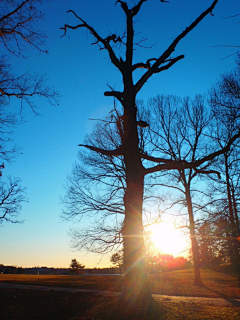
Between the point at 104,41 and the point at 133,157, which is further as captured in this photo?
the point at 104,41

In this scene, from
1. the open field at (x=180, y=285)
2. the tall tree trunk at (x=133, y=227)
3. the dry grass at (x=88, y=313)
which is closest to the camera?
the dry grass at (x=88, y=313)

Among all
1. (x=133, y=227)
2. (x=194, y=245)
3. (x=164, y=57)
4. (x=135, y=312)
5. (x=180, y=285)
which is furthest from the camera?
(x=194, y=245)

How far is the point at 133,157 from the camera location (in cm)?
688

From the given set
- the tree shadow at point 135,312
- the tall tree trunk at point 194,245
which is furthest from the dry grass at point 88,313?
the tall tree trunk at point 194,245

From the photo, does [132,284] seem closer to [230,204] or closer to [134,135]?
[134,135]

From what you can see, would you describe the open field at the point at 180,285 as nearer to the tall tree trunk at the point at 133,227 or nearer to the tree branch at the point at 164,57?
the tall tree trunk at the point at 133,227

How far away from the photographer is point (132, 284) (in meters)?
5.90

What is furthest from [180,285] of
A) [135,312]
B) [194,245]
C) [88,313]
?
[135,312]

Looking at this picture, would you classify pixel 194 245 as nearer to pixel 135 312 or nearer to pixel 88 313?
pixel 88 313

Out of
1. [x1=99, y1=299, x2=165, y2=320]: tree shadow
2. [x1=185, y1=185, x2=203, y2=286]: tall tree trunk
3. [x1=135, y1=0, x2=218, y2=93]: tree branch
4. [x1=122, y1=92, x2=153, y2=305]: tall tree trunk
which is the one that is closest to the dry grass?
[x1=99, y1=299, x2=165, y2=320]: tree shadow

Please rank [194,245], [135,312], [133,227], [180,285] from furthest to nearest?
[194,245] < [180,285] < [133,227] < [135,312]

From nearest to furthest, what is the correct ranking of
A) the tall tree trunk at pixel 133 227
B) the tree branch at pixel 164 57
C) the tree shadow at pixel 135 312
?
the tree shadow at pixel 135 312, the tall tree trunk at pixel 133 227, the tree branch at pixel 164 57

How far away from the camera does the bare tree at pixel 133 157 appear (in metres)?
5.99

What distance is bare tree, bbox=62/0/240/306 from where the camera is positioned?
5992 millimetres
